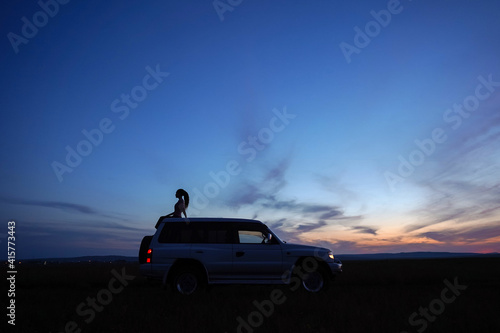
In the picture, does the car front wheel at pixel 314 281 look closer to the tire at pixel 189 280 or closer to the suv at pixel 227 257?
the suv at pixel 227 257

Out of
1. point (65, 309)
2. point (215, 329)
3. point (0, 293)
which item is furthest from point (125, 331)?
point (0, 293)

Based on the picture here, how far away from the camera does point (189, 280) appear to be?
10.7m

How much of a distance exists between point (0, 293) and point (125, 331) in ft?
22.4

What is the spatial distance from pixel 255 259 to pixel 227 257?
786 millimetres

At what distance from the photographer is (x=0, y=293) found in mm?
10867

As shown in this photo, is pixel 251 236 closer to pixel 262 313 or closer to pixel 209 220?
pixel 209 220

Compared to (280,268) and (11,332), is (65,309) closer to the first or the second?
(11,332)

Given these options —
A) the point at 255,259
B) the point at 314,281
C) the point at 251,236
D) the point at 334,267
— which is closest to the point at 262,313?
the point at 255,259

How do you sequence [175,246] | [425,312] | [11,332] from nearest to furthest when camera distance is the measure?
[11,332] → [425,312] → [175,246]

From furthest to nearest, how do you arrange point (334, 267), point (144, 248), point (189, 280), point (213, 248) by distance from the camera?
point (144, 248) < point (334, 267) < point (213, 248) < point (189, 280)

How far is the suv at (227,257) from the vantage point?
10603 mm

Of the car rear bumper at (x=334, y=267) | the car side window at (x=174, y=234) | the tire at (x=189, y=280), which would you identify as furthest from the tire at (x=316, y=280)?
the car side window at (x=174, y=234)

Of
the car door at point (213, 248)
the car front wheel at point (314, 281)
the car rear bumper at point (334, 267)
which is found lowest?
the car front wheel at point (314, 281)

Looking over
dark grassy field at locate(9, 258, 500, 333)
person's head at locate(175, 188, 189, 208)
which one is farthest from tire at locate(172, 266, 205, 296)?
person's head at locate(175, 188, 189, 208)
